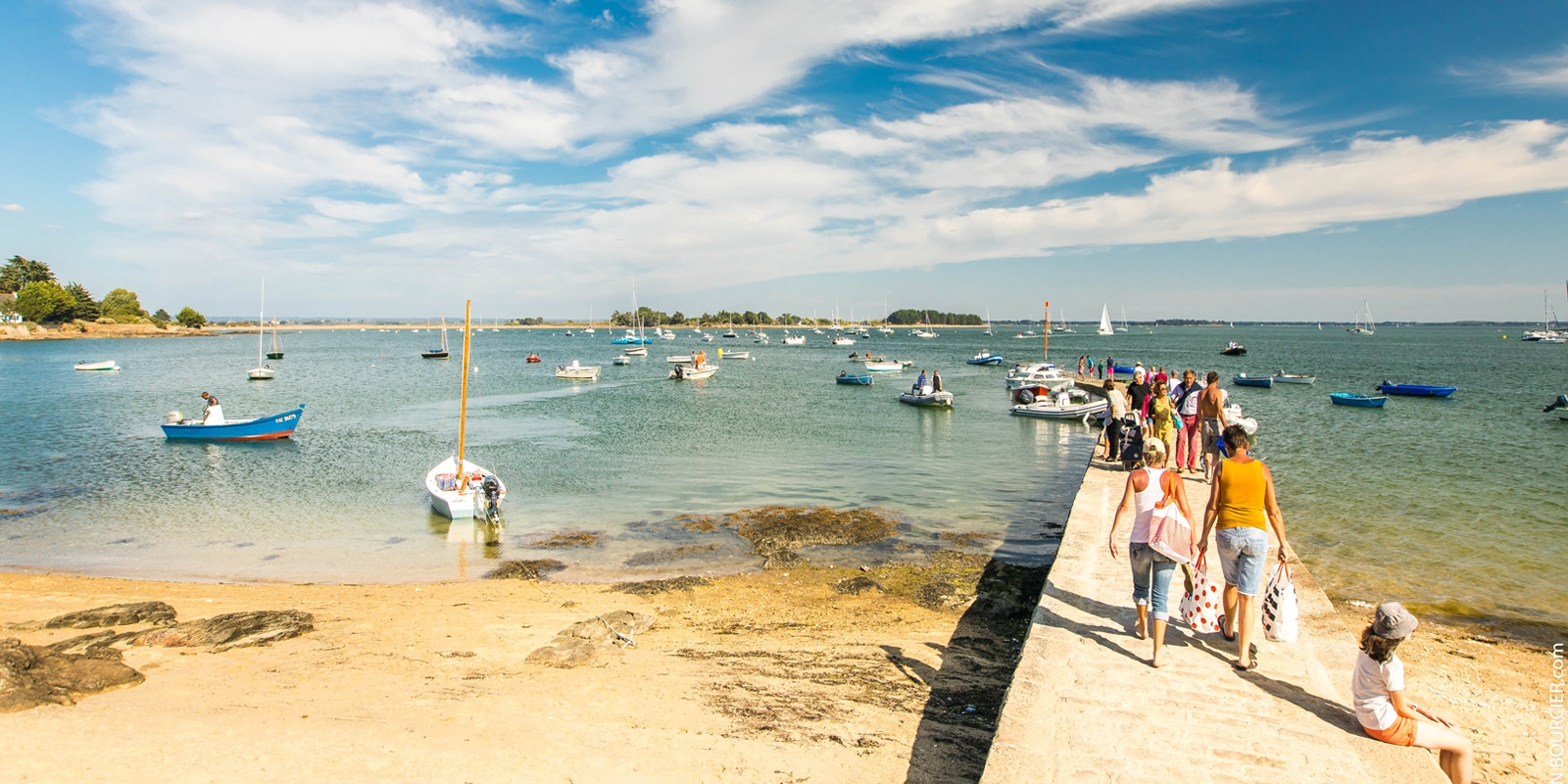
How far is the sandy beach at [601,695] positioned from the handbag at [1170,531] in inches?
87.7

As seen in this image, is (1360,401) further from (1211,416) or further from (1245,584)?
(1245,584)

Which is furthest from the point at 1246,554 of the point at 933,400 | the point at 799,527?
the point at 933,400

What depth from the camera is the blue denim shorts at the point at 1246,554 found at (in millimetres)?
6473

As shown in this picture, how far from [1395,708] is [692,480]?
1834 centimetres

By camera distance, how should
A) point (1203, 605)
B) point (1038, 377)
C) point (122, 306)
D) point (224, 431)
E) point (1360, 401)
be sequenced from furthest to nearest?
point (122, 306)
point (1038, 377)
point (1360, 401)
point (224, 431)
point (1203, 605)

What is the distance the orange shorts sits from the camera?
5.21 m

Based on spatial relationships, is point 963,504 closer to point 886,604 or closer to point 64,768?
point 886,604

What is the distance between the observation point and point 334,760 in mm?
6293

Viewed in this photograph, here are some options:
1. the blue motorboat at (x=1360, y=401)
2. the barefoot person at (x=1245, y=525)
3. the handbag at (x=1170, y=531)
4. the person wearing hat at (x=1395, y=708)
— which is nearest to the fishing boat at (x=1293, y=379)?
the blue motorboat at (x=1360, y=401)

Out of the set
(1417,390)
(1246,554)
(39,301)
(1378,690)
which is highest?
(39,301)

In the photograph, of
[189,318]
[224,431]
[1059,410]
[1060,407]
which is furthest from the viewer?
[189,318]

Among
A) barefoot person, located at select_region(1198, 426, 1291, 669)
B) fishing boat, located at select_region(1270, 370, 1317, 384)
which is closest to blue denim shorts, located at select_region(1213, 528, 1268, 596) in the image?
barefoot person, located at select_region(1198, 426, 1291, 669)

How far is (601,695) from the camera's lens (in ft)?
25.7

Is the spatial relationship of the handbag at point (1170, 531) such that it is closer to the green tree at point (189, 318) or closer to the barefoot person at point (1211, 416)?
the barefoot person at point (1211, 416)
